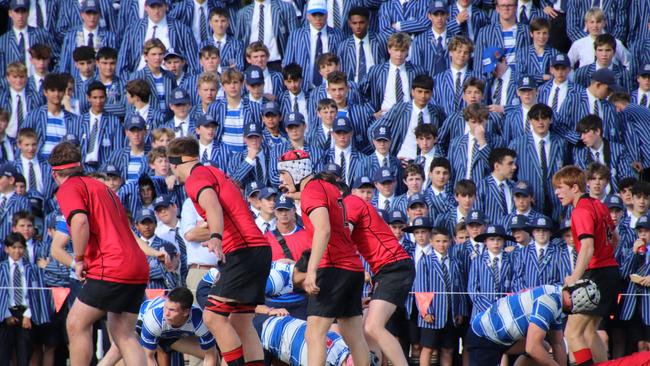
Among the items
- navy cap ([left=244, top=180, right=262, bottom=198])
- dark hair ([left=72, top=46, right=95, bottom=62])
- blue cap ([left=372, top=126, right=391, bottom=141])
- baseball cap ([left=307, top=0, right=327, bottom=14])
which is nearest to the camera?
navy cap ([left=244, top=180, right=262, bottom=198])

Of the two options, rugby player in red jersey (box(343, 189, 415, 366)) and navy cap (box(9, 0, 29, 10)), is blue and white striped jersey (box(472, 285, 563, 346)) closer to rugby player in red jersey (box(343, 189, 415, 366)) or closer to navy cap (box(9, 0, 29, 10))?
rugby player in red jersey (box(343, 189, 415, 366))

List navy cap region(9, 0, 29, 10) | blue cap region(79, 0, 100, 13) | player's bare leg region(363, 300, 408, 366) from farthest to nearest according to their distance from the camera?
navy cap region(9, 0, 29, 10)
blue cap region(79, 0, 100, 13)
player's bare leg region(363, 300, 408, 366)

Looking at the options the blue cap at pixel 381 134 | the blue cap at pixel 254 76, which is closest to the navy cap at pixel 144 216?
the blue cap at pixel 254 76

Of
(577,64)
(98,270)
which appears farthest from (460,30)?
(98,270)

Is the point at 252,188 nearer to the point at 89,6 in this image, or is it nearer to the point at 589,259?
the point at 589,259

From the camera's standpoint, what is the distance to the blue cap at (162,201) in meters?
12.7

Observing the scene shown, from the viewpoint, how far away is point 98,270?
8898 millimetres

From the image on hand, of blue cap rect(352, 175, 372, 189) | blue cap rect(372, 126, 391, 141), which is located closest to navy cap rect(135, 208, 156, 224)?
blue cap rect(352, 175, 372, 189)

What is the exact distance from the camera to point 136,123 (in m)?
13.6

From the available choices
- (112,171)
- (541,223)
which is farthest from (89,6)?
(541,223)

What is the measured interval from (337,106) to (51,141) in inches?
130

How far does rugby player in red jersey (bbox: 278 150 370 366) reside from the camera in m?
9.20

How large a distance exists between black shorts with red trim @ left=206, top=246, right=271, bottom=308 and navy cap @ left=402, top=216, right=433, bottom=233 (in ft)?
10.3

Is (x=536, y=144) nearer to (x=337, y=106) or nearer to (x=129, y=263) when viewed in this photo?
(x=337, y=106)
